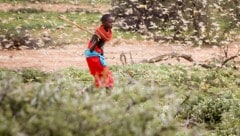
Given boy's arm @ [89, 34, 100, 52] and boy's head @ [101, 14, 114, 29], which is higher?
boy's head @ [101, 14, 114, 29]

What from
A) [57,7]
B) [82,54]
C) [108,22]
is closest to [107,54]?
[82,54]

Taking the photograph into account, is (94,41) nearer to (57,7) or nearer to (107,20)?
(107,20)

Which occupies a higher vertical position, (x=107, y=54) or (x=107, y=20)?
(x=107, y=20)

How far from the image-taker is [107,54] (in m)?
17.6

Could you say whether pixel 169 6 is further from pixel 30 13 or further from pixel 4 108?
pixel 4 108

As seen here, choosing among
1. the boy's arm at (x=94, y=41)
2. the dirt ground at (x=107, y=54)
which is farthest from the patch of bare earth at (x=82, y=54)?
the boy's arm at (x=94, y=41)


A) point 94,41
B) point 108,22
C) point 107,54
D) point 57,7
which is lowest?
point 57,7

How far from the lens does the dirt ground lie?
1568 cm

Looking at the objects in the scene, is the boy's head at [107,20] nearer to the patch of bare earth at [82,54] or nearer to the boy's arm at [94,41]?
the boy's arm at [94,41]

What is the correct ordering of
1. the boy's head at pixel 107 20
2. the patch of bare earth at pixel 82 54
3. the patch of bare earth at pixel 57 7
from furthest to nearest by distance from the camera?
the patch of bare earth at pixel 57 7
the patch of bare earth at pixel 82 54
the boy's head at pixel 107 20

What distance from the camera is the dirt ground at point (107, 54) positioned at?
617 inches

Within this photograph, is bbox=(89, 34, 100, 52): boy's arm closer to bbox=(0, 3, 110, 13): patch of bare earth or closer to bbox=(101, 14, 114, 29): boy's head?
bbox=(101, 14, 114, 29): boy's head

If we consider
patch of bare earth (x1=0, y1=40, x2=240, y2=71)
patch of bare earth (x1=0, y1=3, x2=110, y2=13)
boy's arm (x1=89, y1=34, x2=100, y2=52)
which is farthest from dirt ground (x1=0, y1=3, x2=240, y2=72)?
patch of bare earth (x1=0, y1=3, x2=110, y2=13)

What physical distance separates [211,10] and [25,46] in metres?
7.39
